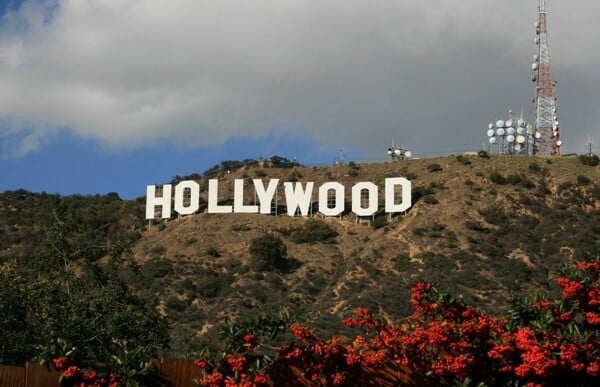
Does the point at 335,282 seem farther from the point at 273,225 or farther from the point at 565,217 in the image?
the point at 565,217

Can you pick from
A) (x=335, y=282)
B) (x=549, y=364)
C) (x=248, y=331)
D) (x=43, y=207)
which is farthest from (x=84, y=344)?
(x=43, y=207)

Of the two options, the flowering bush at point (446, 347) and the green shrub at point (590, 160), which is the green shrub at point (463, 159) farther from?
the flowering bush at point (446, 347)

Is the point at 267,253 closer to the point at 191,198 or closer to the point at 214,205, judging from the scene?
the point at 214,205

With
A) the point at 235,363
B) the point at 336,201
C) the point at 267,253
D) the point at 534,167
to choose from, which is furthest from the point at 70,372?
the point at 534,167

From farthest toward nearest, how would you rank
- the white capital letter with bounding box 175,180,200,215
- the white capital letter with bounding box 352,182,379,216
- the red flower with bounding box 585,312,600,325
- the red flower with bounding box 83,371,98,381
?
the white capital letter with bounding box 175,180,200,215 → the white capital letter with bounding box 352,182,379,216 → the red flower with bounding box 585,312,600,325 → the red flower with bounding box 83,371,98,381

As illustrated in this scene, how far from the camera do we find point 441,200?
7575 cm

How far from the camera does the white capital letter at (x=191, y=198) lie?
7725 centimetres

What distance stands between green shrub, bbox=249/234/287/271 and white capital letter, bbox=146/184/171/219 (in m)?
11.2

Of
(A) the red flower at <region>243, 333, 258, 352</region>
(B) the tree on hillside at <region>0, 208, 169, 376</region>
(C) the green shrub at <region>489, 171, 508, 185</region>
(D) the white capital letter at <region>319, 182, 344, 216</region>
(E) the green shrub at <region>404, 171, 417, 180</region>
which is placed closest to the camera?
(A) the red flower at <region>243, 333, 258, 352</region>

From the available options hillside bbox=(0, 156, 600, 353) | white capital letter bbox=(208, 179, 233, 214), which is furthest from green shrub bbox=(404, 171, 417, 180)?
white capital letter bbox=(208, 179, 233, 214)

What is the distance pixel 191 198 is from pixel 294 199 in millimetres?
9025

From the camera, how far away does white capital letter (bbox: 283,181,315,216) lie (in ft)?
246

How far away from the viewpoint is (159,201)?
78.6 meters

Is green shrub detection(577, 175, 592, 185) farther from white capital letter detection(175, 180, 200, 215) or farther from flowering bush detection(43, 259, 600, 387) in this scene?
flowering bush detection(43, 259, 600, 387)
